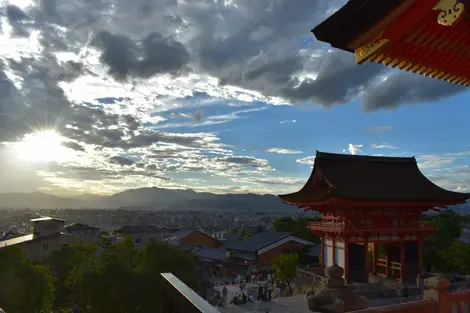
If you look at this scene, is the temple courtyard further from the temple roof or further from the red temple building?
the temple roof

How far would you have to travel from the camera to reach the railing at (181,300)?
11.3 ft

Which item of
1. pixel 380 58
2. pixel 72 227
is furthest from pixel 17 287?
pixel 72 227

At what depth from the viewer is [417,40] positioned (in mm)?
5066

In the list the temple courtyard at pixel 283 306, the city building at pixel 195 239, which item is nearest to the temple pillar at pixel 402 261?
the temple courtyard at pixel 283 306

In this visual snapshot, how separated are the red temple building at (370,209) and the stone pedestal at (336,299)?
11.3m

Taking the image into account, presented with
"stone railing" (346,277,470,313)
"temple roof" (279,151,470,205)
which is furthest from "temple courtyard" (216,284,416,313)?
"stone railing" (346,277,470,313)

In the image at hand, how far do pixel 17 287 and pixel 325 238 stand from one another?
59.1ft

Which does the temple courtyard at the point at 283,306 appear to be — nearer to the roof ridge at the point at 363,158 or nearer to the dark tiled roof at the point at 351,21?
the roof ridge at the point at 363,158

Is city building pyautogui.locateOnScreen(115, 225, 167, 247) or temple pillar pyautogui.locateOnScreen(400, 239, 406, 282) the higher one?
temple pillar pyautogui.locateOnScreen(400, 239, 406, 282)

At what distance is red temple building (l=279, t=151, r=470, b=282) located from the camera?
22.6 metres

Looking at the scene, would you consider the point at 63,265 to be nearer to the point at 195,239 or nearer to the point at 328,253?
the point at 328,253

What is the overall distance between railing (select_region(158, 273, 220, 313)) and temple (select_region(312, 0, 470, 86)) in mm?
3674

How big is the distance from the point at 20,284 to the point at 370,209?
20.1 metres

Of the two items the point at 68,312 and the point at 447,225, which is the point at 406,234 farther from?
the point at 447,225
